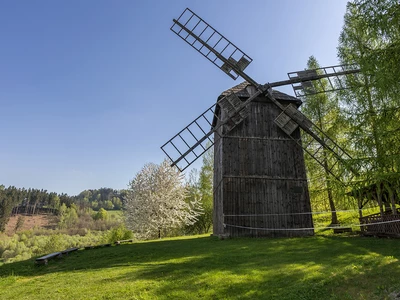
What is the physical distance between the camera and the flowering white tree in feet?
88.9

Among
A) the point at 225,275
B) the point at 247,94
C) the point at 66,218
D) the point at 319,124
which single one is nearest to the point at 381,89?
the point at 225,275

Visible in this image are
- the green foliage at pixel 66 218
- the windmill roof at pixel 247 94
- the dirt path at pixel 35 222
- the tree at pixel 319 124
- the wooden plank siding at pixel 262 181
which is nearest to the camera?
the wooden plank siding at pixel 262 181

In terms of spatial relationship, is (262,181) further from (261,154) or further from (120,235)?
(120,235)

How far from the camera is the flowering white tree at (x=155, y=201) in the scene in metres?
27.1

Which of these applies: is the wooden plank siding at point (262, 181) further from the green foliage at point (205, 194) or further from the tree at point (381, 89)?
the green foliage at point (205, 194)

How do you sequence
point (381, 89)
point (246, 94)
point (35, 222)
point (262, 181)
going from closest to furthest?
point (381, 89) → point (262, 181) → point (246, 94) → point (35, 222)

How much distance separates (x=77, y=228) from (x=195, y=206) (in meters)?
82.7

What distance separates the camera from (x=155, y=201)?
88.9ft

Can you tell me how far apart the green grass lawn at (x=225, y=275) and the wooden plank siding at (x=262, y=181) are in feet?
13.1

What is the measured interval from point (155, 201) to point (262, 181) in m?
14.4

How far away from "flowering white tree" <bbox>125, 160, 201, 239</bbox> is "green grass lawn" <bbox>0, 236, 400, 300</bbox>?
16038 millimetres

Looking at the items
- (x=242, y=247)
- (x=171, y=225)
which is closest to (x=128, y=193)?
(x=171, y=225)

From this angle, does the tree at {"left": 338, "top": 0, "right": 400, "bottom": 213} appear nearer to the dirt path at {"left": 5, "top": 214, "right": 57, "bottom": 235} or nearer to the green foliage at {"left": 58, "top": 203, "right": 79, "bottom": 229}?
the green foliage at {"left": 58, "top": 203, "right": 79, "bottom": 229}

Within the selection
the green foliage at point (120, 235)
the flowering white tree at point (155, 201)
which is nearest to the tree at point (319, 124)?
the flowering white tree at point (155, 201)
